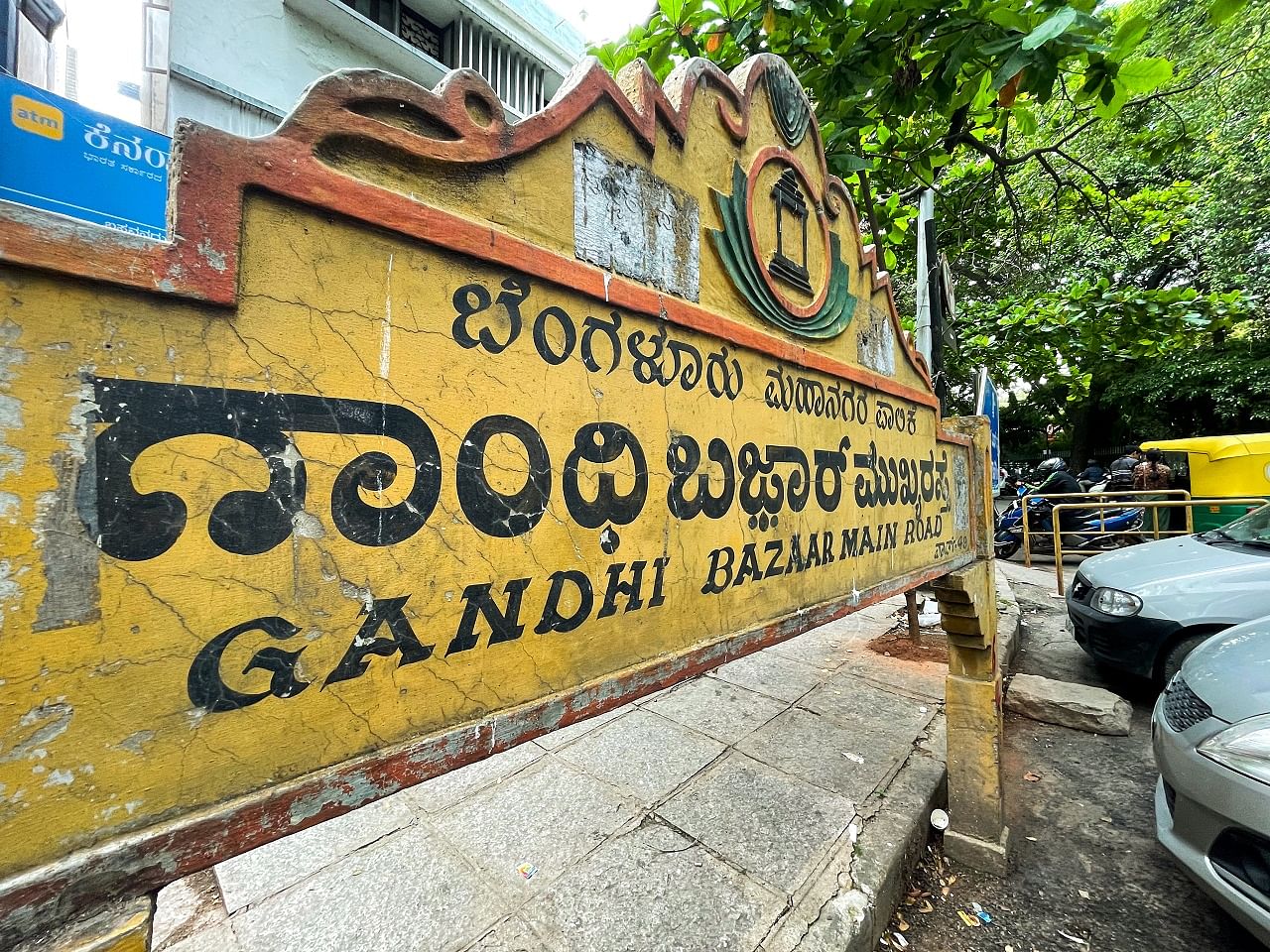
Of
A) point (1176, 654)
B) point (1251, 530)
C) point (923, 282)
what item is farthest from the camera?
point (1251, 530)

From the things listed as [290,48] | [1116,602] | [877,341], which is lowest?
[1116,602]

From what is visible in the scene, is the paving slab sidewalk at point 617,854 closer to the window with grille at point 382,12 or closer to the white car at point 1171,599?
the white car at point 1171,599

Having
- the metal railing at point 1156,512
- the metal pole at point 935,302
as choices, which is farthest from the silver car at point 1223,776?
the metal railing at point 1156,512

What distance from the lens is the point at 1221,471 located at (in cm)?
749

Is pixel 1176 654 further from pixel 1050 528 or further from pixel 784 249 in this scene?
pixel 1050 528

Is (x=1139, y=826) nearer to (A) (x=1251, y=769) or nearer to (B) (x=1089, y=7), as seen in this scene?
(A) (x=1251, y=769)

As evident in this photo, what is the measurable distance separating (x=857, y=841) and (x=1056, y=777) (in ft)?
5.64

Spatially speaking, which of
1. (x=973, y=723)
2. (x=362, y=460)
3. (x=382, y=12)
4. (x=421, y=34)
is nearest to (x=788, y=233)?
(x=362, y=460)

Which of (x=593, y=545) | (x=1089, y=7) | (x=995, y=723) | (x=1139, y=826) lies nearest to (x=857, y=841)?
(x=995, y=723)

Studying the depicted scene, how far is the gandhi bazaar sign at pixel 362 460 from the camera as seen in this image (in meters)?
0.53

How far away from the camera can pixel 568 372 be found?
96 centimetres

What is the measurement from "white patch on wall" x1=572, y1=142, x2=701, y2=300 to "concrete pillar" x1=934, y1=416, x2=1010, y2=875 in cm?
187

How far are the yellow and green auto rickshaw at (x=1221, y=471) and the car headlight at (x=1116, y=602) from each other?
5035mm

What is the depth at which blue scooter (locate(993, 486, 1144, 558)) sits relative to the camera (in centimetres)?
784
